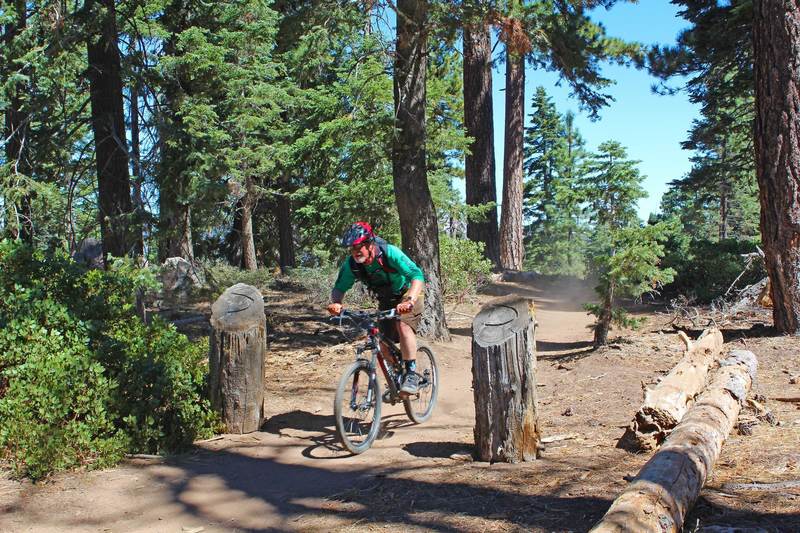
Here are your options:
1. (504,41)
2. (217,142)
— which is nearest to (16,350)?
(504,41)

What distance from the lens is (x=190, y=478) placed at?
17.2 feet

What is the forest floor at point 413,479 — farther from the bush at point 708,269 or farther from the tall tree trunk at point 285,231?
the tall tree trunk at point 285,231

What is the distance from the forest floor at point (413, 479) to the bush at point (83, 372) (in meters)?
0.23

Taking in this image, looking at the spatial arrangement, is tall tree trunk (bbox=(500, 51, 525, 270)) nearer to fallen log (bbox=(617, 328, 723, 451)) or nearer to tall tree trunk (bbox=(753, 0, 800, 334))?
tall tree trunk (bbox=(753, 0, 800, 334))

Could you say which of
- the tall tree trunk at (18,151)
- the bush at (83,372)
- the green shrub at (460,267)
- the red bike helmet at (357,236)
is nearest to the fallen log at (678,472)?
the red bike helmet at (357,236)

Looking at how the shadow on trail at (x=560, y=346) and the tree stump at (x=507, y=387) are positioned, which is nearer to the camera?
the tree stump at (x=507, y=387)

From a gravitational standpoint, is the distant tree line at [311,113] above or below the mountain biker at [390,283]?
above

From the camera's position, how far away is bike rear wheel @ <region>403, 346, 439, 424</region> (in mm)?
6910

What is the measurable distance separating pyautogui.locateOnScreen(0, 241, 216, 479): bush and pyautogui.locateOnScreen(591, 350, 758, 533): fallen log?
4.00m

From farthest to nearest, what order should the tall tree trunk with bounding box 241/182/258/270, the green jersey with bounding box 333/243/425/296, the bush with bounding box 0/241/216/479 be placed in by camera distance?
1. the tall tree trunk with bounding box 241/182/258/270
2. the green jersey with bounding box 333/243/425/296
3. the bush with bounding box 0/241/216/479

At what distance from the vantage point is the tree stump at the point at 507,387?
201 inches

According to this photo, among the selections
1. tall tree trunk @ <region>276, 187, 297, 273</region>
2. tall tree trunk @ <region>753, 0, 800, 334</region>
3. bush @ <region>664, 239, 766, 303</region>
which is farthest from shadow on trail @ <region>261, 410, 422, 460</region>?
tall tree trunk @ <region>276, 187, 297, 273</region>

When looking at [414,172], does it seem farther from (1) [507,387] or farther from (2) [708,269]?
(2) [708,269]

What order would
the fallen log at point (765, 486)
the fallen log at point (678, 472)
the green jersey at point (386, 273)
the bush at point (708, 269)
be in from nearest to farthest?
1. the fallen log at point (678, 472)
2. the fallen log at point (765, 486)
3. the green jersey at point (386, 273)
4. the bush at point (708, 269)
